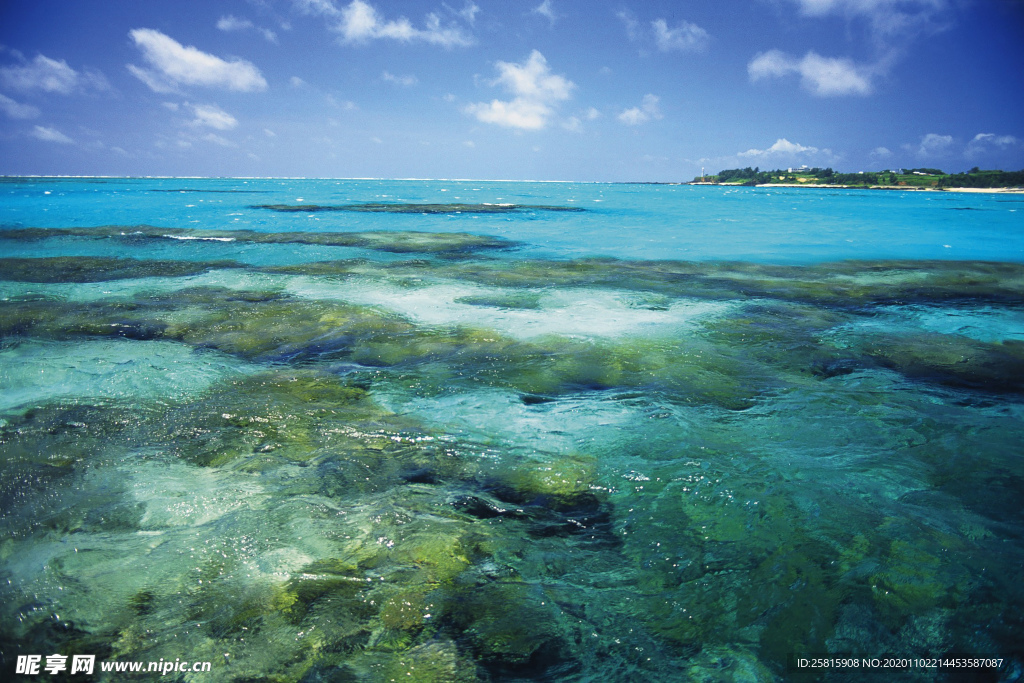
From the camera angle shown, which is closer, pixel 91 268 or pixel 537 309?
pixel 537 309

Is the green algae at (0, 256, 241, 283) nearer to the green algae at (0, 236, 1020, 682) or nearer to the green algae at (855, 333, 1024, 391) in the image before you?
the green algae at (0, 236, 1020, 682)

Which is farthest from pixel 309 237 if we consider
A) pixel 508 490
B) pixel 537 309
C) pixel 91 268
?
pixel 508 490

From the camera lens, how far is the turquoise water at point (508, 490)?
123 inches

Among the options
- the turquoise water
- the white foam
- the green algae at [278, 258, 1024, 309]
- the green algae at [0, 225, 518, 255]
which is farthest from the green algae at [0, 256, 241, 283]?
the green algae at [0, 225, 518, 255]

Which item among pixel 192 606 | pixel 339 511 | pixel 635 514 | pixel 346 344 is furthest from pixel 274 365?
pixel 635 514

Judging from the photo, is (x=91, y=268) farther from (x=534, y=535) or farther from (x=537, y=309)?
(x=534, y=535)

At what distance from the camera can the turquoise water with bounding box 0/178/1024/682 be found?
123 inches

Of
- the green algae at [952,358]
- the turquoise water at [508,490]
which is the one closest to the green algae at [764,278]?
the turquoise water at [508,490]

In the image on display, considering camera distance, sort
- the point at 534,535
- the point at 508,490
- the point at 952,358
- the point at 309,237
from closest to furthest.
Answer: the point at 534,535 → the point at 508,490 → the point at 952,358 → the point at 309,237

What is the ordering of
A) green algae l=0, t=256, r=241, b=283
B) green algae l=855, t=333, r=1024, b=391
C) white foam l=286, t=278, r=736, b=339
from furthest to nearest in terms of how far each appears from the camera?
1. green algae l=0, t=256, r=241, b=283
2. white foam l=286, t=278, r=736, b=339
3. green algae l=855, t=333, r=1024, b=391

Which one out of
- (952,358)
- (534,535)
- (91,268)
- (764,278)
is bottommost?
(534,535)

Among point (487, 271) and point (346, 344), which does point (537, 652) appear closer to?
point (346, 344)

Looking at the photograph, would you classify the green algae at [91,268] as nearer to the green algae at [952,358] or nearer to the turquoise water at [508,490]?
the turquoise water at [508,490]

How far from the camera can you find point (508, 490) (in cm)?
452
